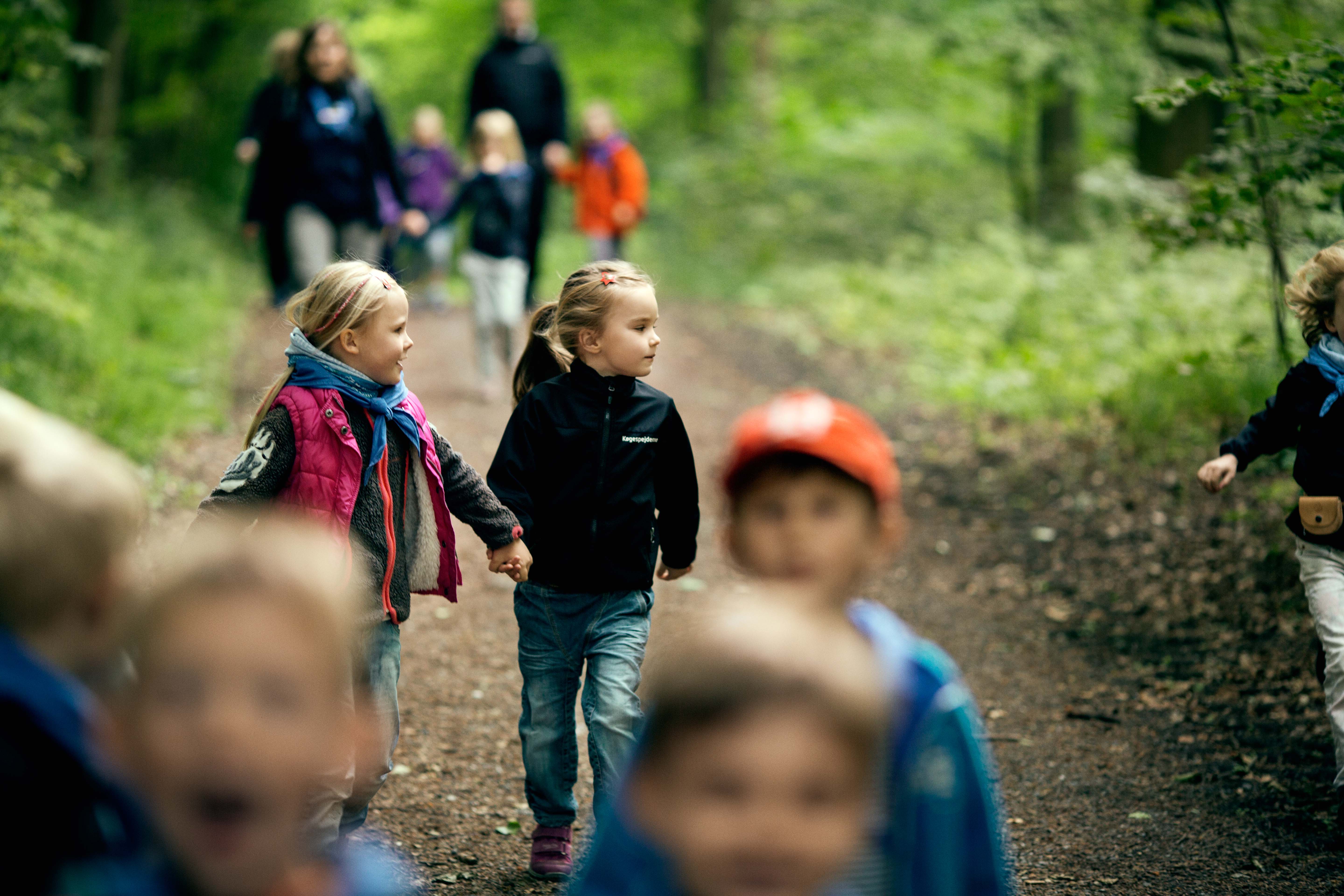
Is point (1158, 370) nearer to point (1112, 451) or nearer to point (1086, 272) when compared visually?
point (1112, 451)

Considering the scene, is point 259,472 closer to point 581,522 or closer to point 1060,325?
point 581,522

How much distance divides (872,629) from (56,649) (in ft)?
4.06

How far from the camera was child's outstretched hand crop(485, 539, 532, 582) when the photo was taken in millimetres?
3789

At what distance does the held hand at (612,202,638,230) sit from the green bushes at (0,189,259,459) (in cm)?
442

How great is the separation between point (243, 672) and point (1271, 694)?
17.8ft

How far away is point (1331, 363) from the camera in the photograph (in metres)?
4.27

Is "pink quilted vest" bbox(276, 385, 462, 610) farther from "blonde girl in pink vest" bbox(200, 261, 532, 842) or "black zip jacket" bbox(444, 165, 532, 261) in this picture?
"black zip jacket" bbox(444, 165, 532, 261)

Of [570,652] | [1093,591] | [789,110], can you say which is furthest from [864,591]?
[789,110]

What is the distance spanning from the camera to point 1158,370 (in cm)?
959

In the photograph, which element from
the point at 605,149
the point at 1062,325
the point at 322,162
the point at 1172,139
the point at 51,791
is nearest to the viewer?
the point at 51,791

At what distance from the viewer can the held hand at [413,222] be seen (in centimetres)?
870

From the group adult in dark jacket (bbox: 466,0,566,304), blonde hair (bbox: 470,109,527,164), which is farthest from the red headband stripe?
adult in dark jacket (bbox: 466,0,566,304)

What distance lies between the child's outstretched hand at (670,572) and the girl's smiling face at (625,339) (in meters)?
0.68

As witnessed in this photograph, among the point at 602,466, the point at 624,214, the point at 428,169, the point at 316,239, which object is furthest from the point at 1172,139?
the point at 602,466
